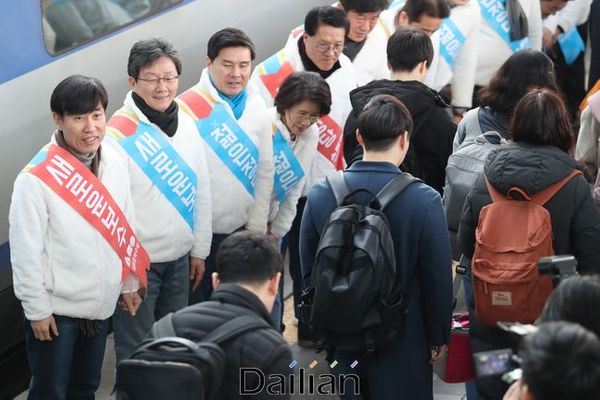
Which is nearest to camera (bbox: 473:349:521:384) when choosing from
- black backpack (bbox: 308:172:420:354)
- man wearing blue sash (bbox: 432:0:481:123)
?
black backpack (bbox: 308:172:420:354)

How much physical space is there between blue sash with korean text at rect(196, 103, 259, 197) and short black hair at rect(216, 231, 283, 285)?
191 centimetres

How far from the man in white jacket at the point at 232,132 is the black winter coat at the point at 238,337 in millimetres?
2143

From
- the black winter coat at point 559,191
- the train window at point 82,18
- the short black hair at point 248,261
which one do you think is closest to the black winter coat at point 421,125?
the black winter coat at point 559,191

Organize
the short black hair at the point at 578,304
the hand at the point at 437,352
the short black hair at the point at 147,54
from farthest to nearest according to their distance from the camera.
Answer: the short black hair at the point at 147,54
the hand at the point at 437,352
the short black hair at the point at 578,304

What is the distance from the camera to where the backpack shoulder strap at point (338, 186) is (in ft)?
14.2

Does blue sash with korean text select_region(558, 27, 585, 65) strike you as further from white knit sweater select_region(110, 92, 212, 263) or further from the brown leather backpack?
the brown leather backpack

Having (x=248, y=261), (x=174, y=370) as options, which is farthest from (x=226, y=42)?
(x=174, y=370)

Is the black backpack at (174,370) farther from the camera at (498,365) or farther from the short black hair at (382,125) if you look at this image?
the short black hair at (382,125)

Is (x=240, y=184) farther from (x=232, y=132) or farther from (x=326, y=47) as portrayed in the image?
(x=326, y=47)

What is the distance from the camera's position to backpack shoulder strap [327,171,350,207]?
433 centimetres

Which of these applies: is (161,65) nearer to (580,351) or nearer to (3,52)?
(3,52)

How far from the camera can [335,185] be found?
438cm

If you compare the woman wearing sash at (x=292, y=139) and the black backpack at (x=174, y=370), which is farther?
the woman wearing sash at (x=292, y=139)

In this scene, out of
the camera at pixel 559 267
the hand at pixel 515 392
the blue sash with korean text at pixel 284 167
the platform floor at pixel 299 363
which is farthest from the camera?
the blue sash with korean text at pixel 284 167
